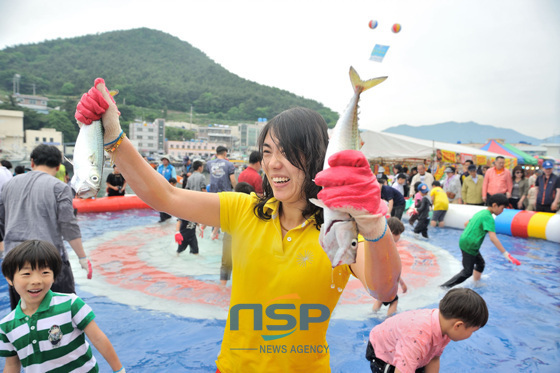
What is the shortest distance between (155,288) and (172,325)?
1.47m

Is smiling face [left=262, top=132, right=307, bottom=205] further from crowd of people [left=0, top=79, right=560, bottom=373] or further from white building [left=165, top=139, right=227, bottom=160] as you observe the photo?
white building [left=165, top=139, right=227, bottom=160]

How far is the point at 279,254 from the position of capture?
1592 mm

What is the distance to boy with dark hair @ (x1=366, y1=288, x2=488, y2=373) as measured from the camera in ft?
8.50

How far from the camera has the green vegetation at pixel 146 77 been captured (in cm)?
9238

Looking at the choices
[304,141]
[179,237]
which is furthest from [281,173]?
[179,237]

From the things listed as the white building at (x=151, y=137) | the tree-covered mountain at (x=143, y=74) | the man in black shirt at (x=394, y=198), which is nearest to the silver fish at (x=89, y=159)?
the man in black shirt at (x=394, y=198)

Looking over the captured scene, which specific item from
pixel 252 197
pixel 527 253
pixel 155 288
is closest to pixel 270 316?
pixel 252 197

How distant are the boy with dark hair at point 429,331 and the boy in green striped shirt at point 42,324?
1.94 metres

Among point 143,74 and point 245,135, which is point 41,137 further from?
point 245,135

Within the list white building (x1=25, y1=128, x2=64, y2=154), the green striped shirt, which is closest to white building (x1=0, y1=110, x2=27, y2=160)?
white building (x1=25, y1=128, x2=64, y2=154)

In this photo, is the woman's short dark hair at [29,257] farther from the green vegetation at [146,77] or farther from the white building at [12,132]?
the green vegetation at [146,77]

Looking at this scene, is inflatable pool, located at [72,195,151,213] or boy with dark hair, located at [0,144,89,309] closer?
boy with dark hair, located at [0,144,89,309]

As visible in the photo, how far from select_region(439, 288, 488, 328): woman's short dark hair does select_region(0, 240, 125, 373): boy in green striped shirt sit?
2332 mm

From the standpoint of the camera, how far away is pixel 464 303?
8.64 feet
